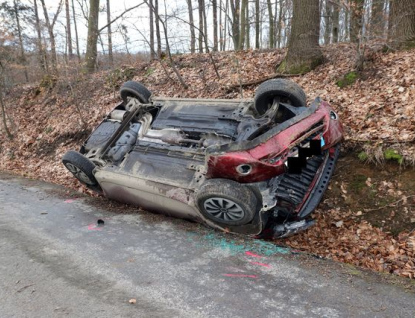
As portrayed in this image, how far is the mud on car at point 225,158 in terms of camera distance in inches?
145

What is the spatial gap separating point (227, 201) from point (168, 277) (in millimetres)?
1008

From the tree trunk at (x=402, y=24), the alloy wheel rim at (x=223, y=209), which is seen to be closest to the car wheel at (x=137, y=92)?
the alloy wheel rim at (x=223, y=209)

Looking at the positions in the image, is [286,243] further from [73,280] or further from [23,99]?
[23,99]

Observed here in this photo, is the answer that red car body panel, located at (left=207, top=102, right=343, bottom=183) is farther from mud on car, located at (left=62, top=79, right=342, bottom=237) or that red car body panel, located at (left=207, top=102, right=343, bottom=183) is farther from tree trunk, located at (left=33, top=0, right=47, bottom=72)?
tree trunk, located at (left=33, top=0, right=47, bottom=72)

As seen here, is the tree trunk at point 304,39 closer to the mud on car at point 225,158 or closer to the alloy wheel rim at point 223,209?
the mud on car at point 225,158

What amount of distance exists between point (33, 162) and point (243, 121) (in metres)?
6.88

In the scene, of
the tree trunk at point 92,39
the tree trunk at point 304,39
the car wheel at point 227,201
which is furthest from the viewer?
the tree trunk at point 92,39

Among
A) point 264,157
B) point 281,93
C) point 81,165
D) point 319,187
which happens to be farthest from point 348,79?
point 81,165

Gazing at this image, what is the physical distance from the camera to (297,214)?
392 centimetres

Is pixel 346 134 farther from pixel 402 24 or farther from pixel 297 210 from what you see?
pixel 402 24

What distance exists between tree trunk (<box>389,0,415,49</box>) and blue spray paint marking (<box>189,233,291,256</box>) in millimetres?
5120

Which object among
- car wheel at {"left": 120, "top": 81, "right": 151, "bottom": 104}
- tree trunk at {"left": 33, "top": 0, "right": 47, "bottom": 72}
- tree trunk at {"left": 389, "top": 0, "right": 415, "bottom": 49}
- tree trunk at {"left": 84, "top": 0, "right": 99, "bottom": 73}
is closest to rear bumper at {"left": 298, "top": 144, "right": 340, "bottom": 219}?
car wheel at {"left": 120, "top": 81, "right": 151, "bottom": 104}

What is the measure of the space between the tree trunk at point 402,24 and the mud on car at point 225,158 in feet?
10.8

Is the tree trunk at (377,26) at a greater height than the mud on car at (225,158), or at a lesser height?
greater
